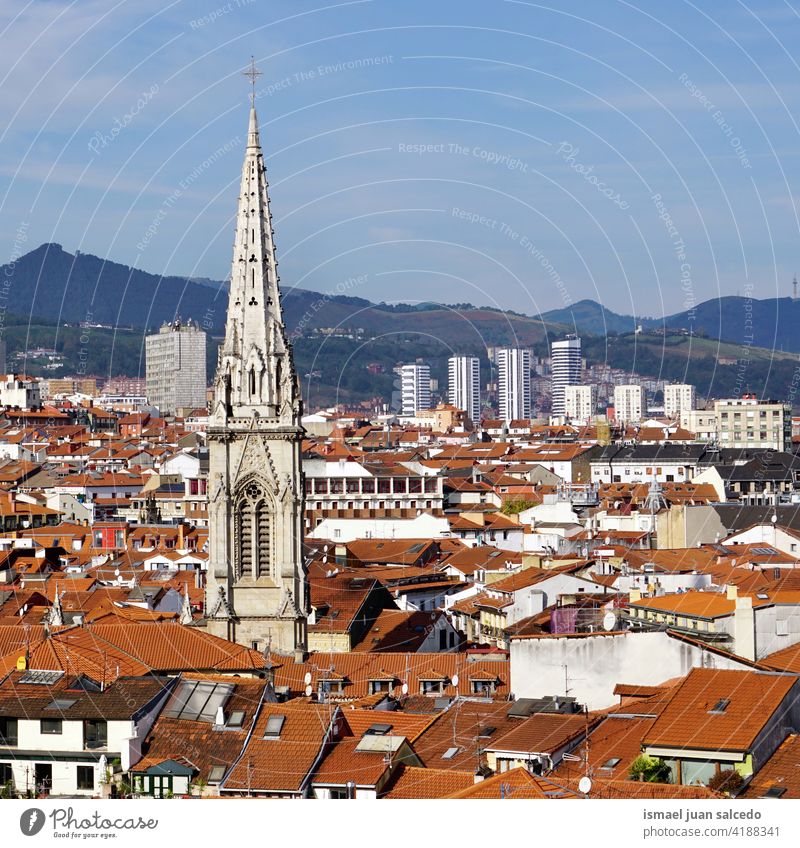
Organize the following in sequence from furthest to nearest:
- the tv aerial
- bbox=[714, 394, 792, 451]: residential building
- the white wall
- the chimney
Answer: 1. bbox=[714, 394, 792, 451]: residential building
2. the tv aerial
3. the chimney
4. the white wall

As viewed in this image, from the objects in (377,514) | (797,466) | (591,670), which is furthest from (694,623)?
(797,466)

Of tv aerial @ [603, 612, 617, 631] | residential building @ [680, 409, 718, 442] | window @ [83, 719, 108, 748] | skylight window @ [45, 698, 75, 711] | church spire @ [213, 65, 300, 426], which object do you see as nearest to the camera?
window @ [83, 719, 108, 748]

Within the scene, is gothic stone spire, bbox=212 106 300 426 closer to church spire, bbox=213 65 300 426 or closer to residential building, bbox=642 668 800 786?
church spire, bbox=213 65 300 426

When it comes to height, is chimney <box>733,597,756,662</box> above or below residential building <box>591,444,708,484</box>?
above

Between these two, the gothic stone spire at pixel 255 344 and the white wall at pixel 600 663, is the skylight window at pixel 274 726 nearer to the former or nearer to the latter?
the white wall at pixel 600 663

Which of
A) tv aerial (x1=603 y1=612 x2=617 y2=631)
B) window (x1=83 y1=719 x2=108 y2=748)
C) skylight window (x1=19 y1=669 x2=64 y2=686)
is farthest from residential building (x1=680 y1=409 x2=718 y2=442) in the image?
window (x1=83 y1=719 x2=108 y2=748)

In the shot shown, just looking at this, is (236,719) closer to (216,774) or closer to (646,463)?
(216,774)
